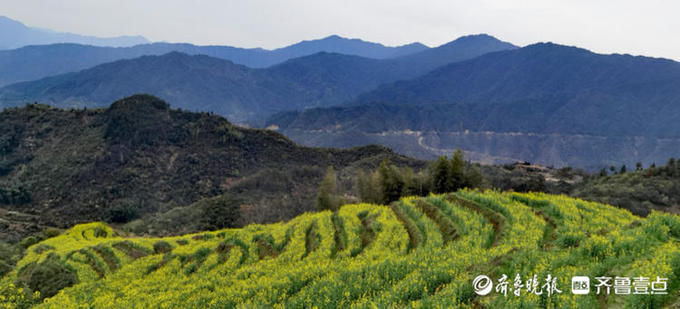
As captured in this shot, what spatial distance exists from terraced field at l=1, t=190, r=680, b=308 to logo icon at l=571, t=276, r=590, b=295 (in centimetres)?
16

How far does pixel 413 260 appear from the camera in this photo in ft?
46.4

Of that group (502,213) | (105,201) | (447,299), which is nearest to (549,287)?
(447,299)

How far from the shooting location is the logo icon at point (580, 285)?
8.97m

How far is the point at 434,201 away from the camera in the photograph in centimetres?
2814

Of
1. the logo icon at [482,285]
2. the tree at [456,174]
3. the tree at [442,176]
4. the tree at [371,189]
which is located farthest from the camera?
the tree at [371,189]

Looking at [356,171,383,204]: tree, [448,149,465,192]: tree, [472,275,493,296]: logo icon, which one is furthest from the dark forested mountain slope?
[472,275,493,296]: logo icon

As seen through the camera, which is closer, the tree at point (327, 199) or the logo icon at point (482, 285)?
the logo icon at point (482, 285)

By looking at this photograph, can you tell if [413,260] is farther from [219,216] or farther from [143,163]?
[143,163]

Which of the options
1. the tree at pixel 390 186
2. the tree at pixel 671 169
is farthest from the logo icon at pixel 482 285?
the tree at pixel 671 169

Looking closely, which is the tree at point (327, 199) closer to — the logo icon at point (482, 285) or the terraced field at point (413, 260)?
the terraced field at point (413, 260)

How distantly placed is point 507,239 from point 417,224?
8.16 meters

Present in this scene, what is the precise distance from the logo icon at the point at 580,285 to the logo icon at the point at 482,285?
1929 millimetres

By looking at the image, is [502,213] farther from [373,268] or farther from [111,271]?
[111,271]

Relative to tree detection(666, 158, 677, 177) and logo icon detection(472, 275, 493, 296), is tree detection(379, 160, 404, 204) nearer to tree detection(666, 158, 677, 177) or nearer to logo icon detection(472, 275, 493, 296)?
logo icon detection(472, 275, 493, 296)
